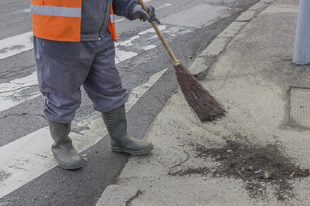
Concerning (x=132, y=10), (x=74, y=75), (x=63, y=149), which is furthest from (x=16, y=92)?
(x=132, y=10)

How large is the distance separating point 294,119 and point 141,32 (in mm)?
4080

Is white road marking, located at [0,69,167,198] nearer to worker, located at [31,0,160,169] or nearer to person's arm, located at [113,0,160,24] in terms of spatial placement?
worker, located at [31,0,160,169]

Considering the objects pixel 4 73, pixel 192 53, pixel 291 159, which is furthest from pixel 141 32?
pixel 291 159

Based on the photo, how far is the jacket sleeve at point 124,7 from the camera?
10.7ft

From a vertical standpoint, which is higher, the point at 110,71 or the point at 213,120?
the point at 110,71

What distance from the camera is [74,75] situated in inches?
120

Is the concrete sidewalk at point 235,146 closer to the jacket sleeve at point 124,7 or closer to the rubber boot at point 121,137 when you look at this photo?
the rubber boot at point 121,137

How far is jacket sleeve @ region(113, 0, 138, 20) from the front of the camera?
3266 millimetres

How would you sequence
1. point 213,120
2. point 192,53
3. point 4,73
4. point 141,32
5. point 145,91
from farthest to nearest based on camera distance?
point 141,32 → point 192,53 → point 4,73 → point 145,91 → point 213,120

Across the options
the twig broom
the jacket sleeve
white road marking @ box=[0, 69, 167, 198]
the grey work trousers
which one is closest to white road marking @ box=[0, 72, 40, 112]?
white road marking @ box=[0, 69, 167, 198]

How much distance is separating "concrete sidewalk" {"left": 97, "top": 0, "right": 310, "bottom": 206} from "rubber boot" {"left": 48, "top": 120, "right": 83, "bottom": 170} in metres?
0.39

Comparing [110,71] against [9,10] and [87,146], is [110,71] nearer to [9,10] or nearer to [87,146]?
[87,146]

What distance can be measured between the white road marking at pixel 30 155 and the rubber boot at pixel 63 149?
118 mm

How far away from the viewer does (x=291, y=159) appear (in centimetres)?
324
